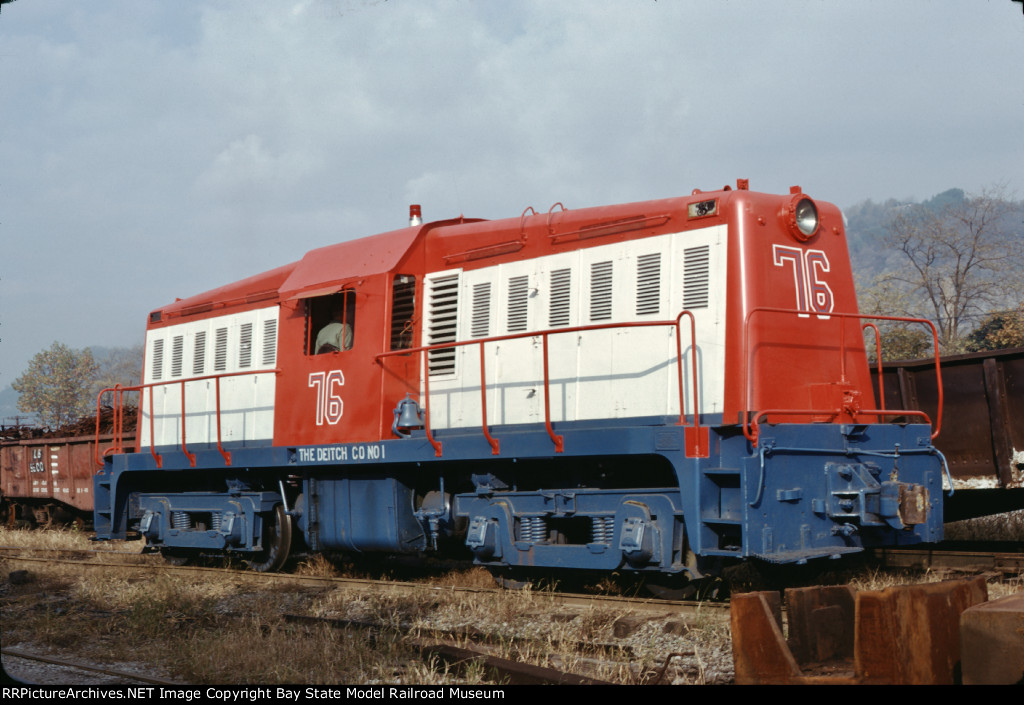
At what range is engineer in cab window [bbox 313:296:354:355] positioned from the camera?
10.2 m

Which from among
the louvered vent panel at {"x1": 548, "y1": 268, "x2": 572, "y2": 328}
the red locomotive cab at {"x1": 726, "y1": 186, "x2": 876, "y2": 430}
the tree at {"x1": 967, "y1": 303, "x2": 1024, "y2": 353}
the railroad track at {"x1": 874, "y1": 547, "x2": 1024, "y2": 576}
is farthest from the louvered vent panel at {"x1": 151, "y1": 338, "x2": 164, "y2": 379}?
the tree at {"x1": 967, "y1": 303, "x2": 1024, "y2": 353}

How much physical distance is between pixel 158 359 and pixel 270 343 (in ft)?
9.51

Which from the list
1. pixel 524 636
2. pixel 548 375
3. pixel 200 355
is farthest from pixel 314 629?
pixel 200 355

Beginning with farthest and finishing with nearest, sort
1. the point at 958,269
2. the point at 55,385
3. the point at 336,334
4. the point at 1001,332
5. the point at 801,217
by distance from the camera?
the point at 55,385, the point at 958,269, the point at 1001,332, the point at 336,334, the point at 801,217

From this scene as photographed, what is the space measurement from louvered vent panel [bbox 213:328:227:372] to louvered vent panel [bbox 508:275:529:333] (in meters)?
4.59

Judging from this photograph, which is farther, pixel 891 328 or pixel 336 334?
pixel 891 328

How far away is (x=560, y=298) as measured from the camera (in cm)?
890

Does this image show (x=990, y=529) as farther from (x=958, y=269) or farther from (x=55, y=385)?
(x=55, y=385)

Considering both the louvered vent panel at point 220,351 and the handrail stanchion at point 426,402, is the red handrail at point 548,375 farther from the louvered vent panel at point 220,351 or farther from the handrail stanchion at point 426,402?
the louvered vent panel at point 220,351

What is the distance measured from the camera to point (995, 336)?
27.9 metres

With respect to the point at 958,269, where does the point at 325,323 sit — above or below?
below

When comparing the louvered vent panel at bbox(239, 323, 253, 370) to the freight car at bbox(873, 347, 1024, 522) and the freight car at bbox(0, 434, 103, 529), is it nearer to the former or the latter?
the freight car at bbox(0, 434, 103, 529)

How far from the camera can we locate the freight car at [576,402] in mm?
7508
